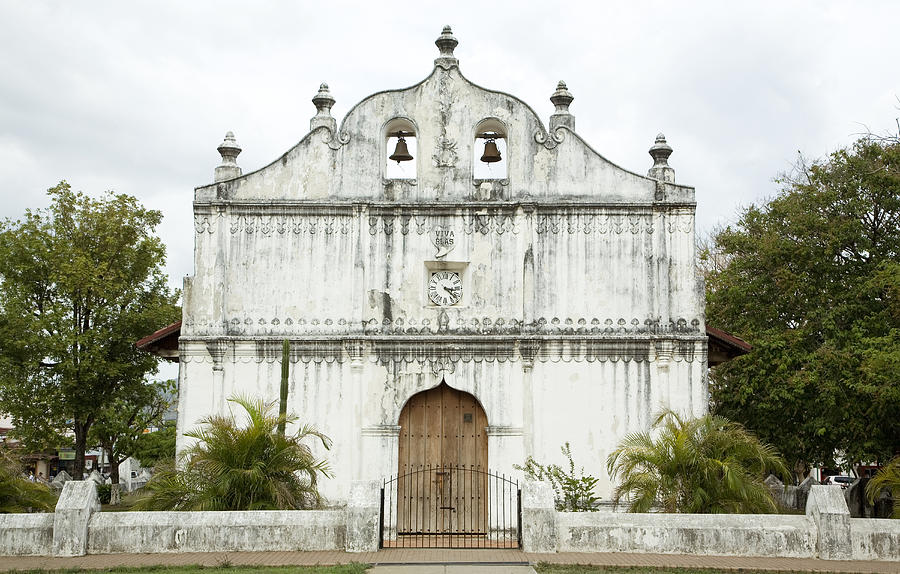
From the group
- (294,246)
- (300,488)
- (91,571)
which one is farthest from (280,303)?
(91,571)

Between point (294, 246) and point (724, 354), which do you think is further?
point (724, 354)

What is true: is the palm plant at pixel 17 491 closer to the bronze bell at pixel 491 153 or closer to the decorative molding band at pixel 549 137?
the bronze bell at pixel 491 153

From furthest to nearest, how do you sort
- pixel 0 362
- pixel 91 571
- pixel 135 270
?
1. pixel 135 270
2. pixel 0 362
3. pixel 91 571

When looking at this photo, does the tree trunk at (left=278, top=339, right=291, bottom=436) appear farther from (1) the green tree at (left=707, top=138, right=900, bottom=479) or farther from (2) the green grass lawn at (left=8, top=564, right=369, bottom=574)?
(1) the green tree at (left=707, top=138, right=900, bottom=479)

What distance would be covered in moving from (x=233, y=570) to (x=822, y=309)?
57.1 ft

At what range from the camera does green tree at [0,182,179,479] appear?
28062 millimetres

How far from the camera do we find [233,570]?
1331cm

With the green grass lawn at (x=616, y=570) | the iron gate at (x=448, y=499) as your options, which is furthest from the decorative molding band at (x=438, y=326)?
the green grass lawn at (x=616, y=570)

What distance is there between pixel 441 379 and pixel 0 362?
51.6 feet

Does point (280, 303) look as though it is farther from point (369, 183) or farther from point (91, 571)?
point (91, 571)

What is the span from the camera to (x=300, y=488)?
1617cm

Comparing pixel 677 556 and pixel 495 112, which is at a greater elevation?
pixel 495 112

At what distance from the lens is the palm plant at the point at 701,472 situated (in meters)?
15.7

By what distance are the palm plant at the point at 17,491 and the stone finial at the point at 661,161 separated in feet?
45.9
